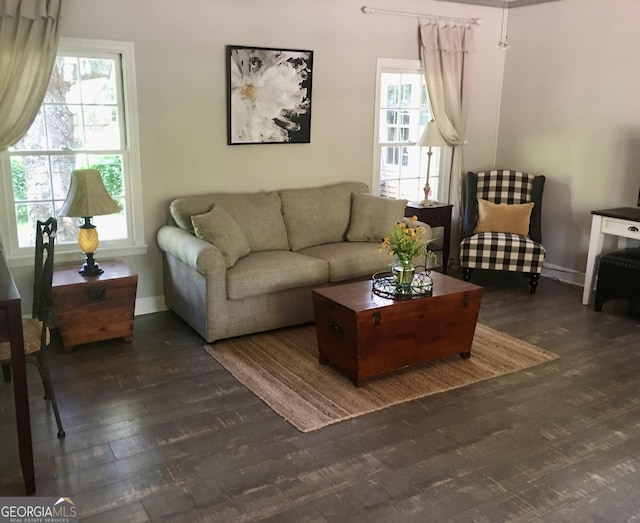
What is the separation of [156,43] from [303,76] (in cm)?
118

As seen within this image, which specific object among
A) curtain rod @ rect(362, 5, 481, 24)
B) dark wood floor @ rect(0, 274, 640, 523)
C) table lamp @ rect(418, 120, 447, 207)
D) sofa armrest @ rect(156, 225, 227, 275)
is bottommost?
dark wood floor @ rect(0, 274, 640, 523)

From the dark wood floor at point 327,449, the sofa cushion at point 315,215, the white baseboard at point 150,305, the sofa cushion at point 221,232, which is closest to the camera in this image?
the dark wood floor at point 327,449

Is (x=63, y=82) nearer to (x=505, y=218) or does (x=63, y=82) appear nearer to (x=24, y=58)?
(x=24, y=58)

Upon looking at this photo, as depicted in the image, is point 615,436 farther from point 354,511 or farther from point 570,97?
point 570,97

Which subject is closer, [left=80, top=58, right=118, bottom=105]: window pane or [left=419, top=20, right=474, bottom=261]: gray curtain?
[left=80, top=58, right=118, bottom=105]: window pane

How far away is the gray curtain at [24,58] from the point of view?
141 inches

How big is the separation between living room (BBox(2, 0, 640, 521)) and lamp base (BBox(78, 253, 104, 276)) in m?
0.37

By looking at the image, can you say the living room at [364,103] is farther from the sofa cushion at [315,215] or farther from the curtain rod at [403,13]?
the sofa cushion at [315,215]

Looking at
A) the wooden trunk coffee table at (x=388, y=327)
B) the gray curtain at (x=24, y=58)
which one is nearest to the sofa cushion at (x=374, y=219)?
the wooden trunk coffee table at (x=388, y=327)

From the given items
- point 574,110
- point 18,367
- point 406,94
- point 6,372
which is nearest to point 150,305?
point 6,372

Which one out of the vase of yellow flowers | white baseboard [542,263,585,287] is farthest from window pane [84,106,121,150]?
Result: white baseboard [542,263,585,287]

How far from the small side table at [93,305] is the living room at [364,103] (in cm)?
17

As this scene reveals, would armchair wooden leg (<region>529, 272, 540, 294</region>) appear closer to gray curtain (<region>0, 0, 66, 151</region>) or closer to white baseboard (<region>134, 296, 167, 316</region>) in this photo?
white baseboard (<region>134, 296, 167, 316</region>)

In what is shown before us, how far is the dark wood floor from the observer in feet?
7.69
